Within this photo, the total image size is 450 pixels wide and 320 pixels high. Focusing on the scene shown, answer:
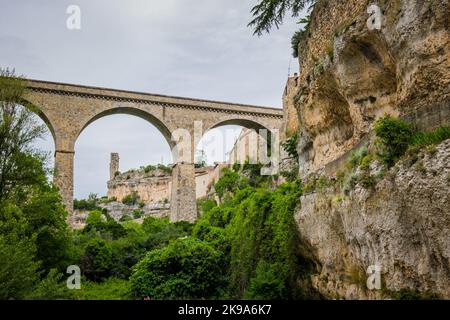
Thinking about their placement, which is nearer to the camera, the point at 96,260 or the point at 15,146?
the point at 15,146

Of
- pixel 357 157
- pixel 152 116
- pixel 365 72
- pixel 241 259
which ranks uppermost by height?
pixel 152 116

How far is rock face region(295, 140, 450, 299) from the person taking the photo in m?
5.14

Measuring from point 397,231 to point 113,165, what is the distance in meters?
64.5

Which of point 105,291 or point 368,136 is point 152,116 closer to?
point 105,291

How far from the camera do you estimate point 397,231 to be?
19.4 feet

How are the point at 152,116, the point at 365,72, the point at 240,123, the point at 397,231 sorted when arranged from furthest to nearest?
the point at 240,123
the point at 152,116
the point at 365,72
the point at 397,231

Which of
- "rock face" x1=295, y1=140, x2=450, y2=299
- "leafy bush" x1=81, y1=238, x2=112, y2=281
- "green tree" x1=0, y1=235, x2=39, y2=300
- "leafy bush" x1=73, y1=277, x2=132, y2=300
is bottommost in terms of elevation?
"leafy bush" x1=73, y1=277, x2=132, y2=300

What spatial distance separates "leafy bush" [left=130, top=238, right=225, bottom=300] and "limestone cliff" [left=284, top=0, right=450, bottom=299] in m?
5.82

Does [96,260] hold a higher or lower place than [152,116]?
lower

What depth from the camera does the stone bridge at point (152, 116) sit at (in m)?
28.5

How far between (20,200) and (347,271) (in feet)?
43.9

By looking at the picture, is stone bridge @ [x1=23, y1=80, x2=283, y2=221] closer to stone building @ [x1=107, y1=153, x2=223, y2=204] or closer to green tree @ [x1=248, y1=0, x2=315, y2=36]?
green tree @ [x1=248, y1=0, x2=315, y2=36]

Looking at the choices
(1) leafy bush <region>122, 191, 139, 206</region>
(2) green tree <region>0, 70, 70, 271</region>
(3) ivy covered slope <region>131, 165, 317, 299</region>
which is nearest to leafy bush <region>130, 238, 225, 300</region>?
(3) ivy covered slope <region>131, 165, 317, 299</region>

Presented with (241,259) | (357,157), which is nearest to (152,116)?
(241,259)
